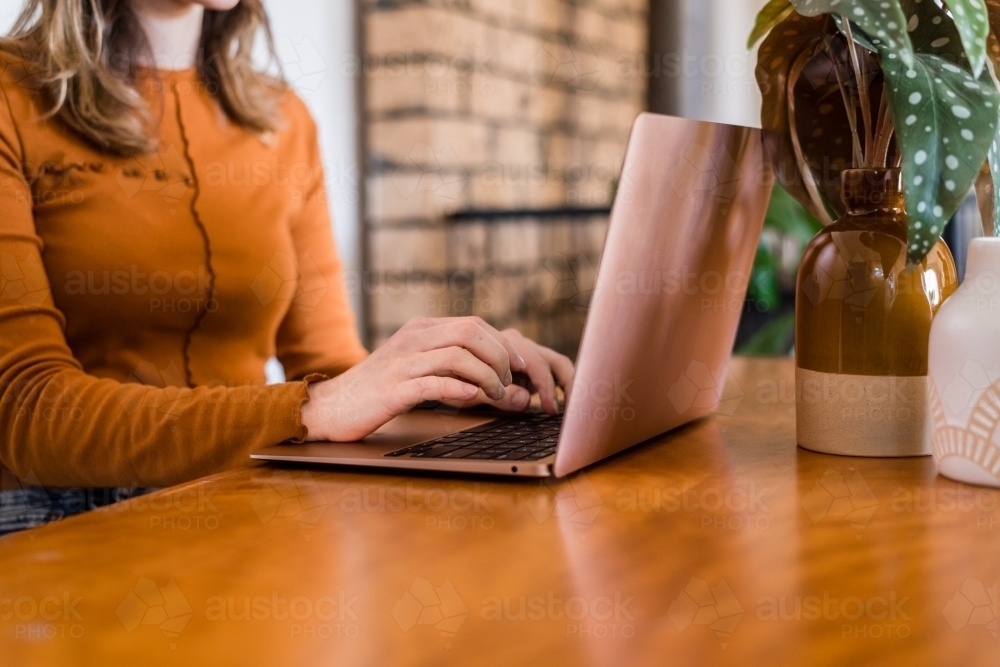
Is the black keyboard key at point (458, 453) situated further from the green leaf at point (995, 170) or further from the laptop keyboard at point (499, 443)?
the green leaf at point (995, 170)

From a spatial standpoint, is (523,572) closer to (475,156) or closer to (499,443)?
(499,443)

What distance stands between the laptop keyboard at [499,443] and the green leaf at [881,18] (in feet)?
1.07

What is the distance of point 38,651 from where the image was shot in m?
0.36

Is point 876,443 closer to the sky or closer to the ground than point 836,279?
closer to the ground

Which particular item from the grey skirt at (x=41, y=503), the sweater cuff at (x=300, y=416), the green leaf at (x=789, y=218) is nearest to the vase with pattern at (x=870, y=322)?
the sweater cuff at (x=300, y=416)

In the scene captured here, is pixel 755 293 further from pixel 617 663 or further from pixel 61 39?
pixel 617 663

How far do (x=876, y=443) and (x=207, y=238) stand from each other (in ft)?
2.46

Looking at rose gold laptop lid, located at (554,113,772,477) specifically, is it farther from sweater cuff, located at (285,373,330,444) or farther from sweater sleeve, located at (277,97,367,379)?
sweater sleeve, located at (277,97,367,379)

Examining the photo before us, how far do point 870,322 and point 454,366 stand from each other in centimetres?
29

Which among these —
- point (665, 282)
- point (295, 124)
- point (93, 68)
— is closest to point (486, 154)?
point (295, 124)

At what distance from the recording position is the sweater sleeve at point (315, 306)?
1269 mm

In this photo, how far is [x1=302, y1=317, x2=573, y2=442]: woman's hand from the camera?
68 cm

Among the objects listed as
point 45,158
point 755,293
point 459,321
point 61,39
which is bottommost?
point 755,293

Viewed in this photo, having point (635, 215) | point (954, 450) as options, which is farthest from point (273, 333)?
point (954, 450)
